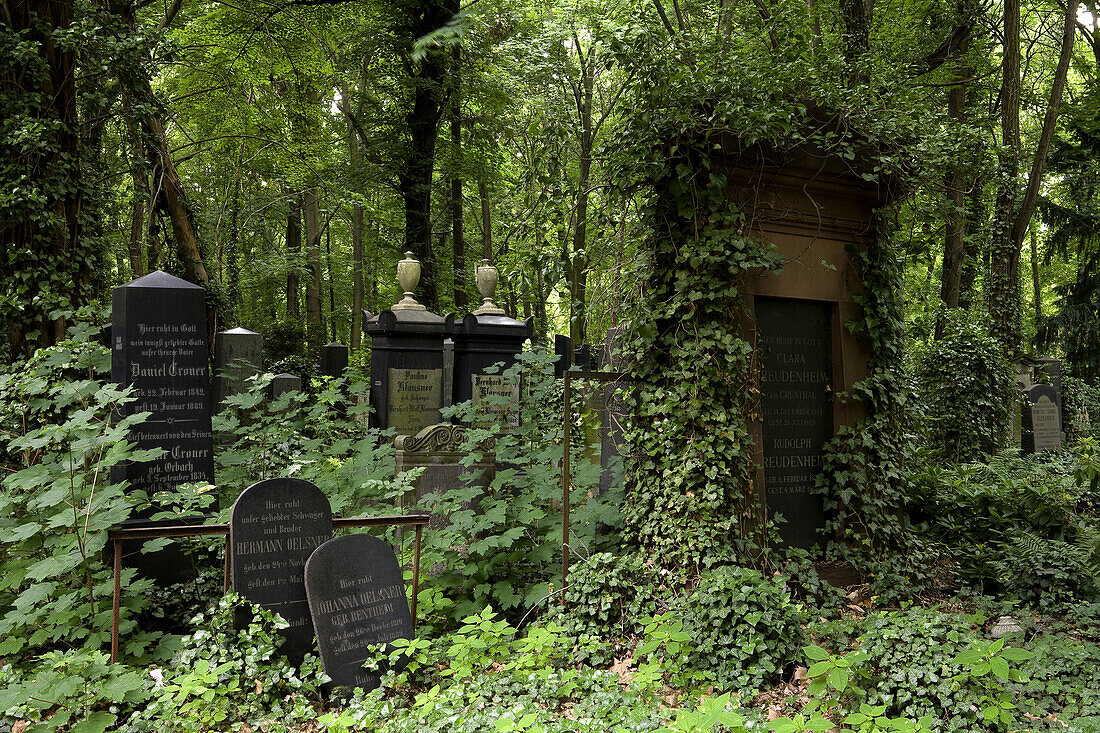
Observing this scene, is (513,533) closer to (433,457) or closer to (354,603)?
(354,603)

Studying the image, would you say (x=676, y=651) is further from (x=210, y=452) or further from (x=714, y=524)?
(x=210, y=452)

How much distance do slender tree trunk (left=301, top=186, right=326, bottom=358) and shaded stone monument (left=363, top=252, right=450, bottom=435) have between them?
33.5 feet

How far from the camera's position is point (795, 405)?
560cm

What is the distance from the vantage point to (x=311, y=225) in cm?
2205

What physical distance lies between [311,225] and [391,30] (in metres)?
8.50

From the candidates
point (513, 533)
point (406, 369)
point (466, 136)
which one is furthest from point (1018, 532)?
point (466, 136)

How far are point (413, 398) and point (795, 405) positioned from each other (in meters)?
5.85

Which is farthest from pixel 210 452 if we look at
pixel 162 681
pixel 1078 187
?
pixel 1078 187

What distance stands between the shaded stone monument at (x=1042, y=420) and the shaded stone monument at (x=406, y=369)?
1053 cm

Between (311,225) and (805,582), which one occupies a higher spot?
(311,225)

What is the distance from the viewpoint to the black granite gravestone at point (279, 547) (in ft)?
13.4

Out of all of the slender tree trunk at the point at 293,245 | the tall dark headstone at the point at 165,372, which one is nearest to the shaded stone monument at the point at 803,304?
the tall dark headstone at the point at 165,372

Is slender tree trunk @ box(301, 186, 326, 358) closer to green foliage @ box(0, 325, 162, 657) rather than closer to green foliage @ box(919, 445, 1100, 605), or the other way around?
green foliage @ box(0, 325, 162, 657)

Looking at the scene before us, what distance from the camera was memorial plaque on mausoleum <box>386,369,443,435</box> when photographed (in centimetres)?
972
